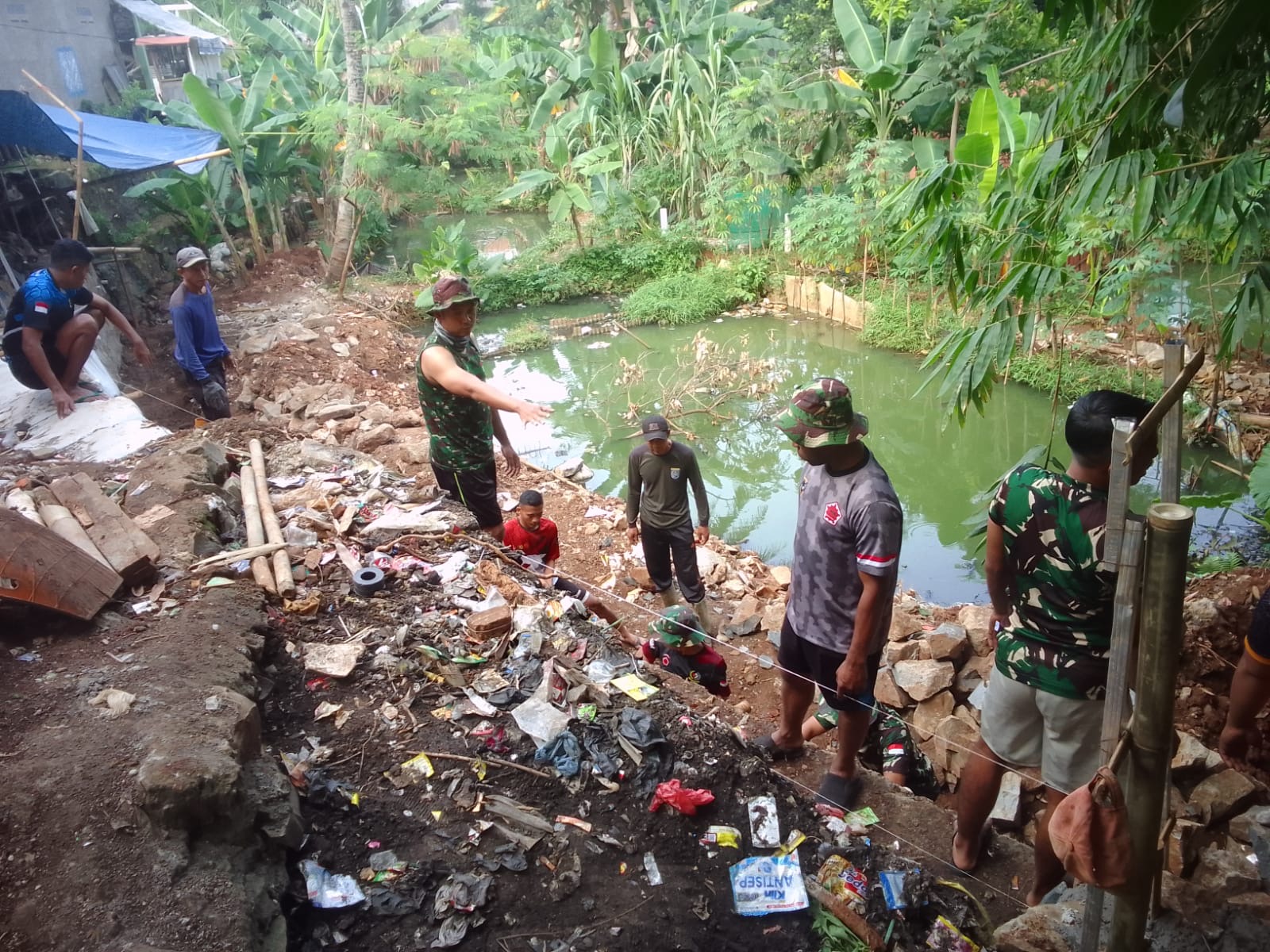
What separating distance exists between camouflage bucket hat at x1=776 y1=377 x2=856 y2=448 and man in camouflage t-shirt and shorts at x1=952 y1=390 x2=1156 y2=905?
0.53m

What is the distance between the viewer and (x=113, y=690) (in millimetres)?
2449

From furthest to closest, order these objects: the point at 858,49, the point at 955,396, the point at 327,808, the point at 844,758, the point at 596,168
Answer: the point at 596,168 → the point at 858,49 → the point at 844,758 → the point at 955,396 → the point at 327,808

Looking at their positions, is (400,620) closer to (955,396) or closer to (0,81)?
(955,396)

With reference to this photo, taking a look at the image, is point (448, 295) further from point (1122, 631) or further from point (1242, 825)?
point (1242, 825)

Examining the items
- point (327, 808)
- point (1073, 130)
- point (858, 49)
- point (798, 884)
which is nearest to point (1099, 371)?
point (858, 49)

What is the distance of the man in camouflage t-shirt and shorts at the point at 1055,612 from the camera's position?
213 cm

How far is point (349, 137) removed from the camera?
12.5 metres

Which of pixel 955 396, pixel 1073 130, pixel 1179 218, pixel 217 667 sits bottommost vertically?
pixel 217 667

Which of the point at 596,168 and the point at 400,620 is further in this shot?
the point at 596,168

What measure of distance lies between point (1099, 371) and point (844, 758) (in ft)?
24.5

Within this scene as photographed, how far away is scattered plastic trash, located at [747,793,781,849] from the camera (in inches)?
102

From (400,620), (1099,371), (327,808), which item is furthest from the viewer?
(1099,371)

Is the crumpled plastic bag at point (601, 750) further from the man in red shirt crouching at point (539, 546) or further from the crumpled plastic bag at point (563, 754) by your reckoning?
the man in red shirt crouching at point (539, 546)

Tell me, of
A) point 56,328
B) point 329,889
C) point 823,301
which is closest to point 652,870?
point 329,889
